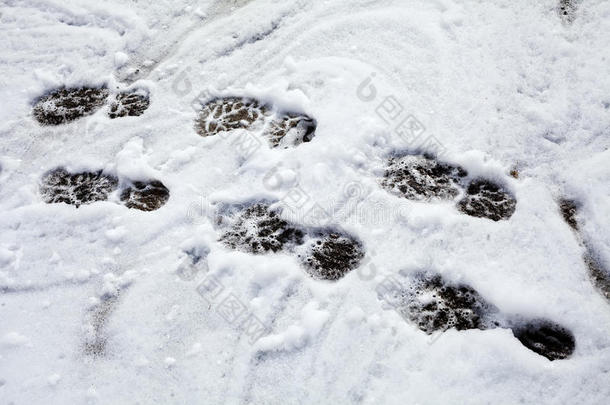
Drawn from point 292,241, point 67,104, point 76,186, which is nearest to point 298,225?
point 292,241

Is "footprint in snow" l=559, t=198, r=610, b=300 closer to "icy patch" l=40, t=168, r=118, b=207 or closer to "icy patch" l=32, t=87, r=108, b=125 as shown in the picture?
"icy patch" l=40, t=168, r=118, b=207

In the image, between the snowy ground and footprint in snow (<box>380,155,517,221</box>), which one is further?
footprint in snow (<box>380,155,517,221</box>)

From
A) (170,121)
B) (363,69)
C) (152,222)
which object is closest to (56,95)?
(170,121)

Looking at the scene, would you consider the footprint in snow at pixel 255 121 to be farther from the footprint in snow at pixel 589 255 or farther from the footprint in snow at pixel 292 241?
the footprint in snow at pixel 589 255

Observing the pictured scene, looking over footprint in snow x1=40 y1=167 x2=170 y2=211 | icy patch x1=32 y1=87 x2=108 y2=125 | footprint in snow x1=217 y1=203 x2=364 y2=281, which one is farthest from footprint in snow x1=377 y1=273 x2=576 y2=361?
icy patch x1=32 y1=87 x2=108 y2=125

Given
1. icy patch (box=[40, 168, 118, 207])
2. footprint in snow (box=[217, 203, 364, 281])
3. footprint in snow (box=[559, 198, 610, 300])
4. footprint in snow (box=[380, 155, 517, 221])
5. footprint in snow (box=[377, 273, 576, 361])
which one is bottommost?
icy patch (box=[40, 168, 118, 207])

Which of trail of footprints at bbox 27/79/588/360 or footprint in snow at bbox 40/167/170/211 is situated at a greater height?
trail of footprints at bbox 27/79/588/360

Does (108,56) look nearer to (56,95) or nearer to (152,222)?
(56,95)
